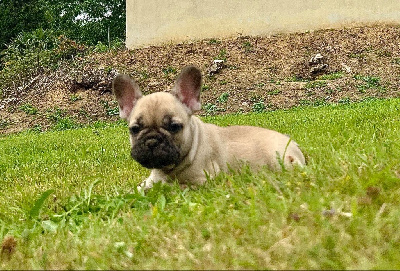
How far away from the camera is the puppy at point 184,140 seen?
392 centimetres

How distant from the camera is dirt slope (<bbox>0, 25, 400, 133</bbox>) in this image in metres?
13.5

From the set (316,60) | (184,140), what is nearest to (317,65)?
(316,60)

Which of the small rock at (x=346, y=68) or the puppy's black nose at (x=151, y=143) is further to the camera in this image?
the small rock at (x=346, y=68)

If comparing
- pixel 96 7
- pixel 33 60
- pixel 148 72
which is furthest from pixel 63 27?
pixel 148 72

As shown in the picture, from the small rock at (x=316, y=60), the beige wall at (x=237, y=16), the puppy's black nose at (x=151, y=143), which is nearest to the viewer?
the puppy's black nose at (x=151, y=143)

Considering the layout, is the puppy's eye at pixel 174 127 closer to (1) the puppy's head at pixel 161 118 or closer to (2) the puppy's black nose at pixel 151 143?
(1) the puppy's head at pixel 161 118

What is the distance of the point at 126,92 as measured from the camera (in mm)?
4516

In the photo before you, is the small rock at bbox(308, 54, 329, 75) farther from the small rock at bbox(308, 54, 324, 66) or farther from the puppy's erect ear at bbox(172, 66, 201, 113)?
the puppy's erect ear at bbox(172, 66, 201, 113)

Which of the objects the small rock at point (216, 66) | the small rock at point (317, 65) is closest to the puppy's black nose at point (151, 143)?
the small rock at point (317, 65)

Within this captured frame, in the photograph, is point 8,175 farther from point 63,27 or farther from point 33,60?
point 63,27

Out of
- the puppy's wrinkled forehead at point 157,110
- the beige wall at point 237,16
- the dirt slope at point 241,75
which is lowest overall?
the dirt slope at point 241,75

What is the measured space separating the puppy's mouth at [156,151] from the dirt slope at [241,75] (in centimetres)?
894

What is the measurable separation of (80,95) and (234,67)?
16.1 feet

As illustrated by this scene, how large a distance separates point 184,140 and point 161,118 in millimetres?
251
